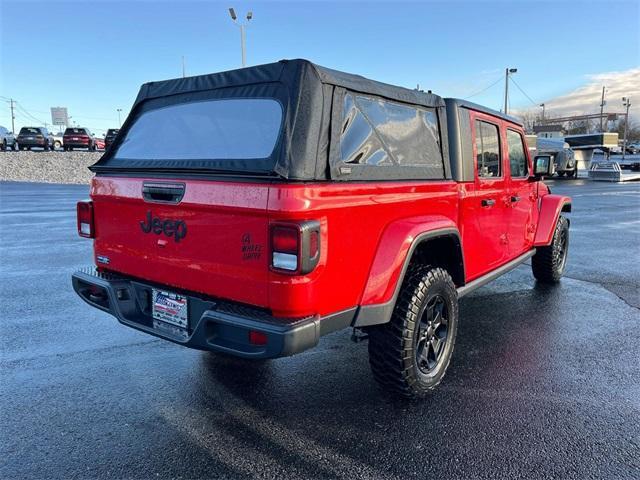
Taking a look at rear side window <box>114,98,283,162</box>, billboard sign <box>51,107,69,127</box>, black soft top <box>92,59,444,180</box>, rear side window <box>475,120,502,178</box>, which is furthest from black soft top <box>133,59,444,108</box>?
billboard sign <box>51,107,69,127</box>

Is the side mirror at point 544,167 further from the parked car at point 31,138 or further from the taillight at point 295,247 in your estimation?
the parked car at point 31,138

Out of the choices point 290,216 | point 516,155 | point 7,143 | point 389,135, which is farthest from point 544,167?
point 7,143

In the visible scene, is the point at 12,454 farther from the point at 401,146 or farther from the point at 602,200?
the point at 602,200

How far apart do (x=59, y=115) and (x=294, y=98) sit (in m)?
102

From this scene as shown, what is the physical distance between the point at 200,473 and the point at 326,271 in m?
1.18

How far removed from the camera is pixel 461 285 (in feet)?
12.3

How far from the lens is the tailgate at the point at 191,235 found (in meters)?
2.49

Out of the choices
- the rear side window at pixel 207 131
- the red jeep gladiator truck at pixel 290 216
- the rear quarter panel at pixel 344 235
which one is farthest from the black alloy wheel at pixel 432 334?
the rear side window at pixel 207 131

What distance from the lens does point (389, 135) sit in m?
3.15

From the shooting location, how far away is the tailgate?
2.49m

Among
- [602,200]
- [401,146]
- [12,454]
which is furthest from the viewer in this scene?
[602,200]

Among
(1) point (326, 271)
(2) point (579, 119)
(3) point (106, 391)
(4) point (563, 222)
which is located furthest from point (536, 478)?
(2) point (579, 119)

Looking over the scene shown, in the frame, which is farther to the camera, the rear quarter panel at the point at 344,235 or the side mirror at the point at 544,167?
the side mirror at the point at 544,167

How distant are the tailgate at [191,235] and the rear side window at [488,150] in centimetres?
227
